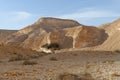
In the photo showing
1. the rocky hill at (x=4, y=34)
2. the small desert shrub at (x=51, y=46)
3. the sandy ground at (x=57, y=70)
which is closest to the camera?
the sandy ground at (x=57, y=70)

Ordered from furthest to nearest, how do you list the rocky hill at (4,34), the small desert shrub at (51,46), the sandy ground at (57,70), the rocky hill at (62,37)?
the rocky hill at (4,34) → the rocky hill at (62,37) → the small desert shrub at (51,46) → the sandy ground at (57,70)

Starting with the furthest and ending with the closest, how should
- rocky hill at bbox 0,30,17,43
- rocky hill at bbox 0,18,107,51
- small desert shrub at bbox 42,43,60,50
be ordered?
rocky hill at bbox 0,30,17,43 < rocky hill at bbox 0,18,107,51 < small desert shrub at bbox 42,43,60,50

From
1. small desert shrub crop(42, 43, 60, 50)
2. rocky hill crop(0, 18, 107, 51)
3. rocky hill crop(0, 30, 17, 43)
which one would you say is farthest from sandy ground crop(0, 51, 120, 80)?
rocky hill crop(0, 30, 17, 43)

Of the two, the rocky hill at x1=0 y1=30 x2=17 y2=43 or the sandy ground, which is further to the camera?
the rocky hill at x1=0 y1=30 x2=17 y2=43

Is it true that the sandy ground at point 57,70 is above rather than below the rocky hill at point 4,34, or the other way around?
above

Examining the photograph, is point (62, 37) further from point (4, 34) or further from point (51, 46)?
point (4, 34)

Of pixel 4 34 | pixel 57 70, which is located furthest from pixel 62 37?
pixel 57 70

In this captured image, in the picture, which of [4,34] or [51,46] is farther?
[4,34]

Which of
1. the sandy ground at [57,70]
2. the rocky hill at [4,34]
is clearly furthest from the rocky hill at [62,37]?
the sandy ground at [57,70]

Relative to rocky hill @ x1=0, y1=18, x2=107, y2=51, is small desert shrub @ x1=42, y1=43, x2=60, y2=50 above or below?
below

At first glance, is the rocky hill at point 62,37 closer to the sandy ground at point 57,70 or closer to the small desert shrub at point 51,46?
the small desert shrub at point 51,46

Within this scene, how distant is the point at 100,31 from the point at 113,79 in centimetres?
8143

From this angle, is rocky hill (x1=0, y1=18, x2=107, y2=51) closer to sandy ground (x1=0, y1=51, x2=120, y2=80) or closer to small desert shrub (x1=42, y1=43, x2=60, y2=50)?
small desert shrub (x1=42, y1=43, x2=60, y2=50)

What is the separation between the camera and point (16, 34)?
385ft
